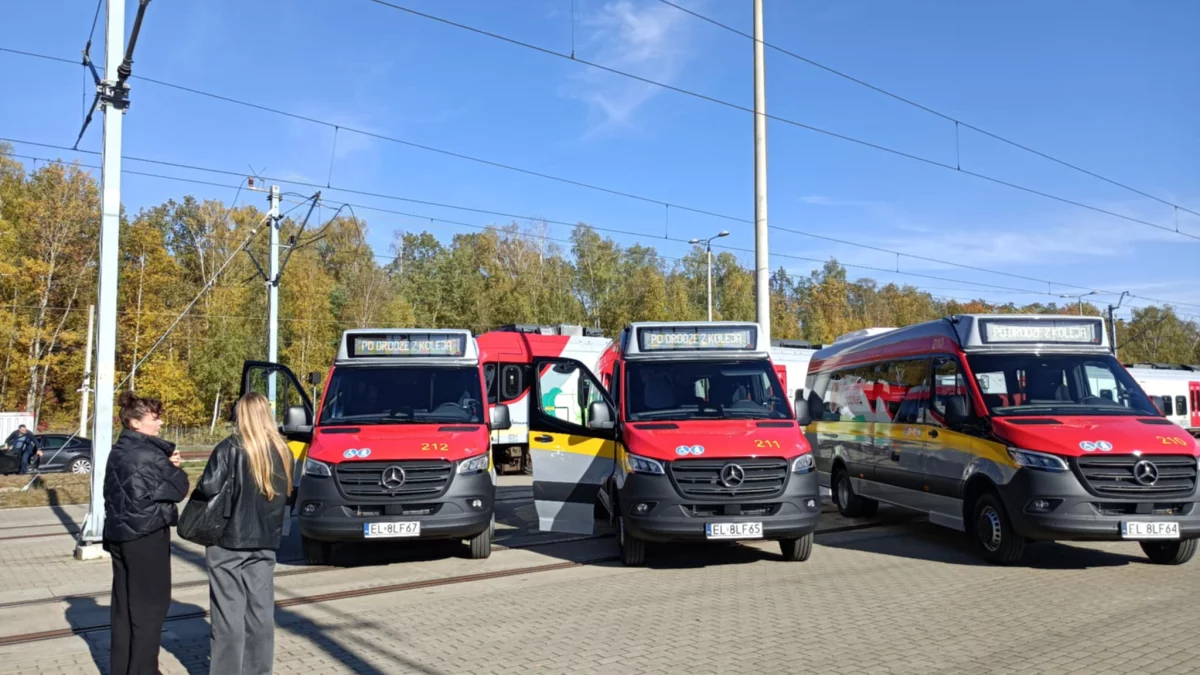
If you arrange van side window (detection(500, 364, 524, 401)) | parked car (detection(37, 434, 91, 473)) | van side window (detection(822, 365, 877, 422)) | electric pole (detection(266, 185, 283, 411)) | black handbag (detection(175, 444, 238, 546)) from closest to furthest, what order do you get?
1. black handbag (detection(175, 444, 238, 546))
2. van side window (detection(822, 365, 877, 422))
3. van side window (detection(500, 364, 524, 401))
4. electric pole (detection(266, 185, 283, 411))
5. parked car (detection(37, 434, 91, 473))

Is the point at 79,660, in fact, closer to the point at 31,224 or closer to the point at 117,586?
the point at 117,586

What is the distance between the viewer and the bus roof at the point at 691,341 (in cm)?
1061

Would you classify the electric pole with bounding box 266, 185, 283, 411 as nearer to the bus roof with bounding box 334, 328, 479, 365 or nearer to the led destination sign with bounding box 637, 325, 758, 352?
the bus roof with bounding box 334, 328, 479, 365

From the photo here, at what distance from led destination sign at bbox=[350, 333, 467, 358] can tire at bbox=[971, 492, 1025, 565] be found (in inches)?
243

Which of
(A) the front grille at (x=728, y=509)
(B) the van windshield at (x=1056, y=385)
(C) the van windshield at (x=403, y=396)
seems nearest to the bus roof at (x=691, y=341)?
(C) the van windshield at (x=403, y=396)

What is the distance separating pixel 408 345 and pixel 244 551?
5901mm

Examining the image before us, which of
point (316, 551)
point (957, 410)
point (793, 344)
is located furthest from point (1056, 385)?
point (793, 344)

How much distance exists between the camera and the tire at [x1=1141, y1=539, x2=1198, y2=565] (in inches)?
368

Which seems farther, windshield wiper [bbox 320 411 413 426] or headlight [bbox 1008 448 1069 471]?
windshield wiper [bbox 320 411 413 426]

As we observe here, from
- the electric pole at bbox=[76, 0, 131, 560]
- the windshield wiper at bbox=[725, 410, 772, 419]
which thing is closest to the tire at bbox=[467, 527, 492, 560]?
the windshield wiper at bbox=[725, 410, 772, 419]

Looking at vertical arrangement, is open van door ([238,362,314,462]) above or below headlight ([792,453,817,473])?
above

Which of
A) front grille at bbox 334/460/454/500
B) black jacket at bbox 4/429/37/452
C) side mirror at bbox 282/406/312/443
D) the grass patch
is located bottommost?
the grass patch

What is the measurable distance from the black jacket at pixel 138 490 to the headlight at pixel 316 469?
3890 mm

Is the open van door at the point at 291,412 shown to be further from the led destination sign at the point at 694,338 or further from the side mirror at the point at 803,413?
the side mirror at the point at 803,413
